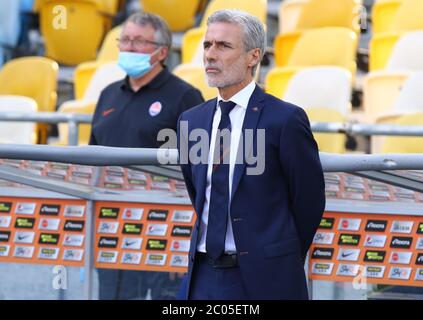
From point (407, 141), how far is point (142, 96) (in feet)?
5.76

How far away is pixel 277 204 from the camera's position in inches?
124

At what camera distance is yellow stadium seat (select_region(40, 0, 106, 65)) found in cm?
892

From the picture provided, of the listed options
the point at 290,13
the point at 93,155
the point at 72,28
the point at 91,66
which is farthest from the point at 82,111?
the point at 93,155

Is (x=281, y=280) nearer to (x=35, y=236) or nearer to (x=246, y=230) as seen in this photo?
(x=246, y=230)

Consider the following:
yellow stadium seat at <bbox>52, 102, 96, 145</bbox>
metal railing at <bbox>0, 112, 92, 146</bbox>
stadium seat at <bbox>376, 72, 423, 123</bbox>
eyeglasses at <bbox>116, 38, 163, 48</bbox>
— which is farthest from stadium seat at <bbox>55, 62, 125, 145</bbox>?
eyeglasses at <bbox>116, 38, 163, 48</bbox>

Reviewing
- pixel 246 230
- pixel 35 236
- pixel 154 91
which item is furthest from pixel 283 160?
pixel 154 91

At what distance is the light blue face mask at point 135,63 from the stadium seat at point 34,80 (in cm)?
255

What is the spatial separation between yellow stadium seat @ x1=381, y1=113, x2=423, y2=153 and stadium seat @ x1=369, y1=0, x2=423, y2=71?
137cm

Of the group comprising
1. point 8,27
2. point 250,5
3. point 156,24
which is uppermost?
point 156,24

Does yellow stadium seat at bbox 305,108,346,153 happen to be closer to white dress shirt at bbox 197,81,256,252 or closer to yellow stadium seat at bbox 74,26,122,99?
yellow stadium seat at bbox 74,26,122,99

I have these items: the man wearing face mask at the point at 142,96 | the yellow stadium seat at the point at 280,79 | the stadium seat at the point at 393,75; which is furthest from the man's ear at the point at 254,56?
the yellow stadium seat at the point at 280,79

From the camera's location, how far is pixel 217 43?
3.21 metres

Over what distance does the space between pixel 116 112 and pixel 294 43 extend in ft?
10.4

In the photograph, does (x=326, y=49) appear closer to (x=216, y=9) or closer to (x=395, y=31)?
(x=395, y=31)
